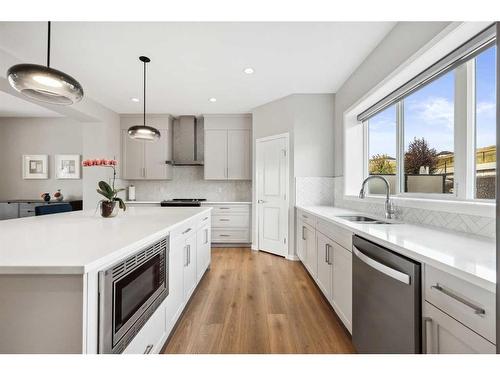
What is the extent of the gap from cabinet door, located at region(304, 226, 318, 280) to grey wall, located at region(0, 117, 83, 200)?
16.5ft

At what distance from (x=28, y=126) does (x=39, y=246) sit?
19.4ft

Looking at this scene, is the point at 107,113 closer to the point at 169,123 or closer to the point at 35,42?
→ the point at 169,123

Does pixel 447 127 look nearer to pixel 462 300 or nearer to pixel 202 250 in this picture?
pixel 462 300

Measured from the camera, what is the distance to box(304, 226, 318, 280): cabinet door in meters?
2.57

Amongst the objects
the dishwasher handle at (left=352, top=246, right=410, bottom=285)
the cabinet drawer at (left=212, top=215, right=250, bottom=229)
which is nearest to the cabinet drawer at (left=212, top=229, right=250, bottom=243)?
the cabinet drawer at (left=212, top=215, right=250, bottom=229)

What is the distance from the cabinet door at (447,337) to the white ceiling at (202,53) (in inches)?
90.0

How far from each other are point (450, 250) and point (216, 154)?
4076 millimetres

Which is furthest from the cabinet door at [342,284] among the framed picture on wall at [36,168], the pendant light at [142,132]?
the framed picture on wall at [36,168]

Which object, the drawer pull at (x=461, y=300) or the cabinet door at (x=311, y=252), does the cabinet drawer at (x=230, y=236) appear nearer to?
the cabinet door at (x=311, y=252)

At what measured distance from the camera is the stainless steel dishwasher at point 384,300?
970 millimetres

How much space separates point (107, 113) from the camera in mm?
4348

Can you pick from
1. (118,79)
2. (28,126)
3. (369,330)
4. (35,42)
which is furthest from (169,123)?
(369,330)

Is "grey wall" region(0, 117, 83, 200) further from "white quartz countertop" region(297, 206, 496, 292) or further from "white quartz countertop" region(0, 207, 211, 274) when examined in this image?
"white quartz countertop" region(297, 206, 496, 292)

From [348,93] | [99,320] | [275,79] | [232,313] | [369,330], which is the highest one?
[275,79]
